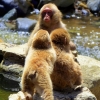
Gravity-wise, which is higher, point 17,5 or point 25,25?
point 25,25

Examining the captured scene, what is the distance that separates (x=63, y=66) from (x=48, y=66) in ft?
1.30

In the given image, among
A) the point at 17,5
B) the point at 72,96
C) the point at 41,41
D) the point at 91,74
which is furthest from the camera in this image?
the point at 17,5

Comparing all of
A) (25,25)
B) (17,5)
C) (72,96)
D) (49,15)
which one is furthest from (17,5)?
(72,96)

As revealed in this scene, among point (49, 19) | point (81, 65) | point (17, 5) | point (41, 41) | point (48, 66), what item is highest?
point (41, 41)

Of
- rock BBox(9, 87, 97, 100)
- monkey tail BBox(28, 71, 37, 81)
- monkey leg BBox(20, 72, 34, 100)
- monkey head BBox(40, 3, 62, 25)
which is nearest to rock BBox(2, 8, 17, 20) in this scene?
monkey head BBox(40, 3, 62, 25)

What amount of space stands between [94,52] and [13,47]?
267 centimetres

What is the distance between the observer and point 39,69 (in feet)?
9.76

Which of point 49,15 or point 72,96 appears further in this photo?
point 49,15

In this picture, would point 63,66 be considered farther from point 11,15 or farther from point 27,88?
point 11,15

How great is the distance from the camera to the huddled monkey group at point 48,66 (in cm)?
293

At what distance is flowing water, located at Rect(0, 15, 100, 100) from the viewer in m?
8.78

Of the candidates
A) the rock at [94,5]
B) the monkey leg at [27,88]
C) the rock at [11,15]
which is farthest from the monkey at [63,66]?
the rock at [94,5]

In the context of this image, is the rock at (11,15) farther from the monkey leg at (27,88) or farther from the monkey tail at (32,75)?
the monkey tail at (32,75)

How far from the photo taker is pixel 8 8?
12.9 meters
